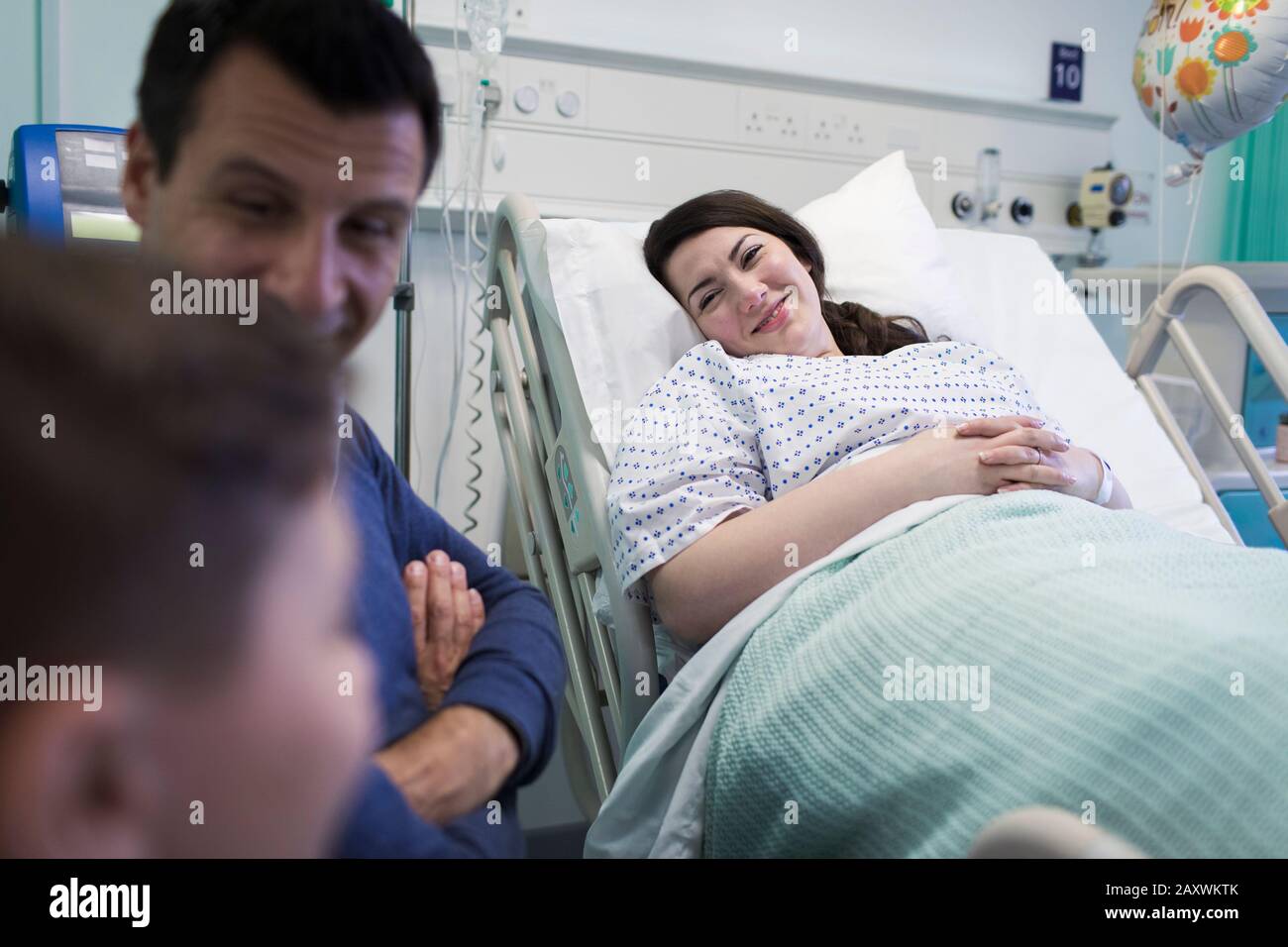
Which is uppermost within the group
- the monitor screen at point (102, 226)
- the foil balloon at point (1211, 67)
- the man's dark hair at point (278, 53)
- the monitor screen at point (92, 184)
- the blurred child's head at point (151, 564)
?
the foil balloon at point (1211, 67)

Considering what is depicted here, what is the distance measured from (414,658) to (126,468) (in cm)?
17

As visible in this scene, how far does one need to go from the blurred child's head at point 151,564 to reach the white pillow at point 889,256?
145cm

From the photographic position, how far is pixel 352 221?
0.37m

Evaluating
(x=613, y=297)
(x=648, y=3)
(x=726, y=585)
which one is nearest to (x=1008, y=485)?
(x=726, y=585)

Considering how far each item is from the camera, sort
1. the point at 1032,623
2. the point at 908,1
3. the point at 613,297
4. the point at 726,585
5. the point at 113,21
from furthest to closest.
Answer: the point at 908,1 → the point at 613,297 → the point at 726,585 → the point at 1032,623 → the point at 113,21

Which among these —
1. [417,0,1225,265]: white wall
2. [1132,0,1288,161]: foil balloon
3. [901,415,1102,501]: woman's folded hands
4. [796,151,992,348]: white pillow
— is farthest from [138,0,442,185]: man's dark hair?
[1132,0,1288,161]: foil balloon

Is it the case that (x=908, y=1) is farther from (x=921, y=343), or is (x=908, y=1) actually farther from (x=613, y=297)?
(x=613, y=297)

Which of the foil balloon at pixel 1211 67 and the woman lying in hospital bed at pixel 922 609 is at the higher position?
the foil balloon at pixel 1211 67

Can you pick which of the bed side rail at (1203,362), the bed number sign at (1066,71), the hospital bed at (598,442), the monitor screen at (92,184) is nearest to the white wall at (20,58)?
the monitor screen at (92,184)

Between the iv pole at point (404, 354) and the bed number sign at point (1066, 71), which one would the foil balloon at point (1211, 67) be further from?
the iv pole at point (404, 354)

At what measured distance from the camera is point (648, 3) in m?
1.95

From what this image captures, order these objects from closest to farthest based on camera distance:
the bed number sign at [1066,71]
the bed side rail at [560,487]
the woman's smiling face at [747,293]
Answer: the bed side rail at [560,487]
the woman's smiling face at [747,293]
the bed number sign at [1066,71]

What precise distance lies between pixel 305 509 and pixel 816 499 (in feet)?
2.64

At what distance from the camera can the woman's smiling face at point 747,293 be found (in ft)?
4.33
